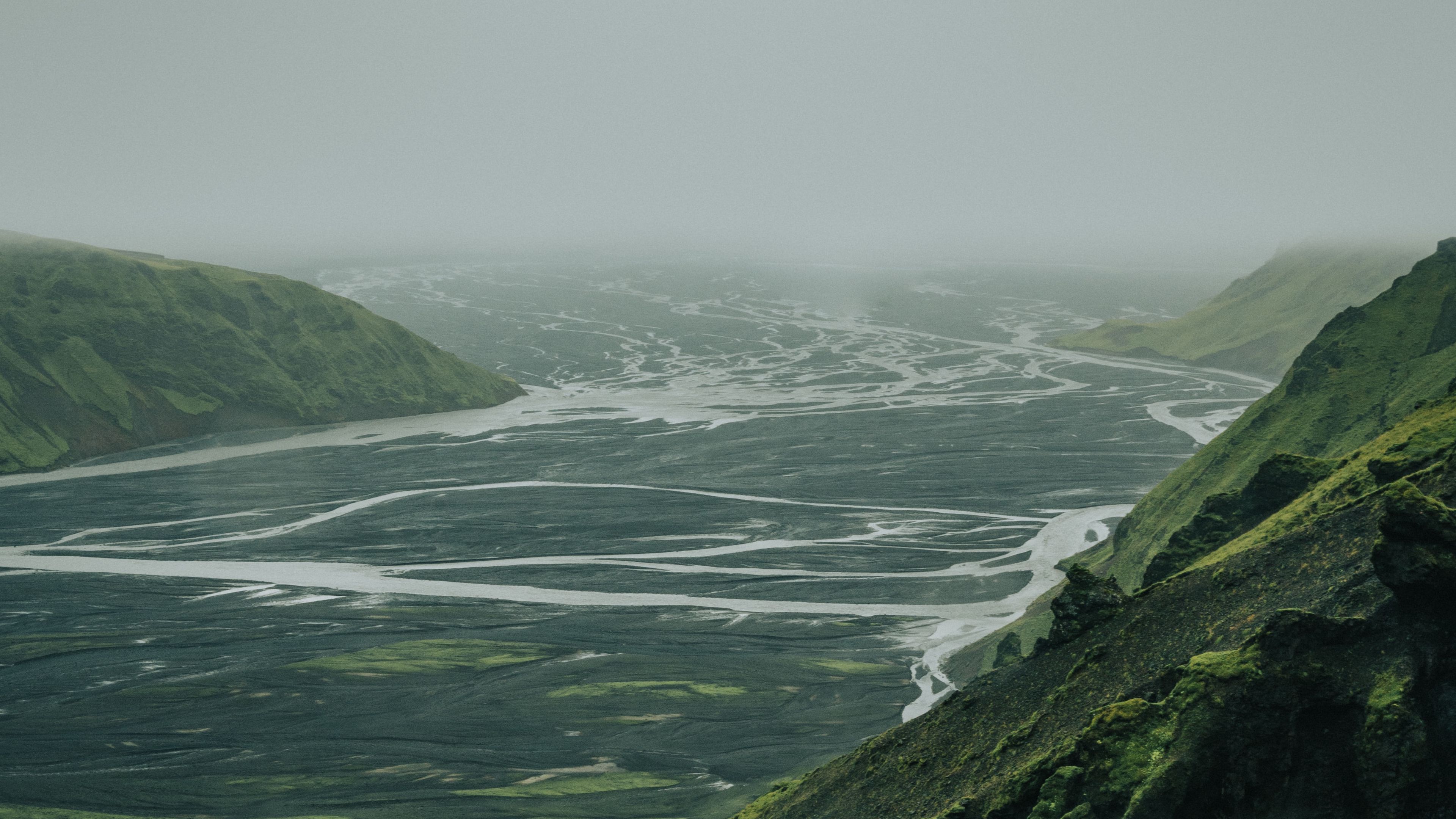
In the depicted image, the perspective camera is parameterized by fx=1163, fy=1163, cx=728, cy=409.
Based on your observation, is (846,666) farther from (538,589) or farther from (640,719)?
(538,589)

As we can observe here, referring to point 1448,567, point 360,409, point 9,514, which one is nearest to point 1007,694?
point 1448,567

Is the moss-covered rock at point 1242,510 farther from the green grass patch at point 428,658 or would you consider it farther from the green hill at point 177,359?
the green hill at point 177,359

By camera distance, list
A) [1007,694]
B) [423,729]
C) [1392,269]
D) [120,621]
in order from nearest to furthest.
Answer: [1007,694], [423,729], [120,621], [1392,269]

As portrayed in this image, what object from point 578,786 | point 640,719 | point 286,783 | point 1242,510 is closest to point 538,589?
point 640,719

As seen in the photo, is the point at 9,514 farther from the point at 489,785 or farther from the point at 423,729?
the point at 489,785

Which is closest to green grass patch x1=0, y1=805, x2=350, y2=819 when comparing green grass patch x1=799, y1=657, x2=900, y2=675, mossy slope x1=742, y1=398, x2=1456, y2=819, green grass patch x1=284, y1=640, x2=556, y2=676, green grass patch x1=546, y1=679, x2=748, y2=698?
green grass patch x1=546, y1=679, x2=748, y2=698

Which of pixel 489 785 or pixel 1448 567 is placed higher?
pixel 1448 567

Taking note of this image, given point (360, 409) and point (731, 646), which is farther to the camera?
point (360, 409)
